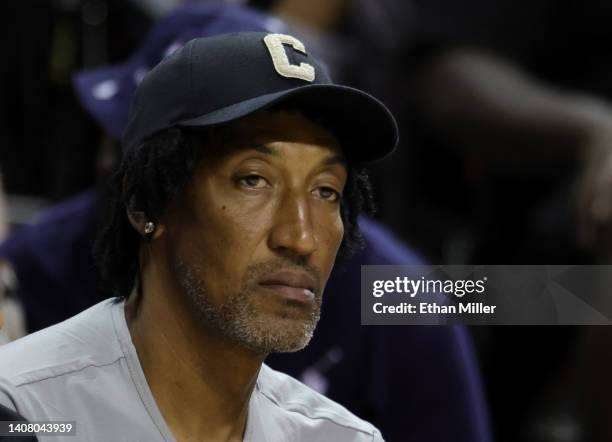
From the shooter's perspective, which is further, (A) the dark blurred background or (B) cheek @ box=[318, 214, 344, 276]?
(A) the dark blurred background

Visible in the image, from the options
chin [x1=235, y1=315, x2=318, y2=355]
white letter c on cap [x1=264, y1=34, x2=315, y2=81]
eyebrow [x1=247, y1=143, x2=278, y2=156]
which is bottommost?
chin [x1=235, y1=315, x2=318, y2=355]

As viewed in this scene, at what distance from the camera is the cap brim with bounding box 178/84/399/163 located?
1.47 meters

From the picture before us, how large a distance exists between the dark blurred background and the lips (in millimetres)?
1527

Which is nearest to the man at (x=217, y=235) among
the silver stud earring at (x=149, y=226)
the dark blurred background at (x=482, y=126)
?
the silver stud earring at (x=149, y=226)

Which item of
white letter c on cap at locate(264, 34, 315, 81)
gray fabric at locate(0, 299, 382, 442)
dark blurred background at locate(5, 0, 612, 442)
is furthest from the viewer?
dark blurred background at locate(5, 0, 612, 442)

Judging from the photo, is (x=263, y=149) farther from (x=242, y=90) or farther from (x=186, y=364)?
(x=186, y=364)

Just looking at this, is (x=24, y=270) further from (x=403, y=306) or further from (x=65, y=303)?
(x=403, y=306)

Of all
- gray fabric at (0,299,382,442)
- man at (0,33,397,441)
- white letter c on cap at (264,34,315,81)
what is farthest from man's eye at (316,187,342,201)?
gray fabric at (0,299,382,442)

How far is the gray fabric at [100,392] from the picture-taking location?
1.40 metres

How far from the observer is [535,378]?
3395 mm

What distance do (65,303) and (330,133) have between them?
38.3 inches

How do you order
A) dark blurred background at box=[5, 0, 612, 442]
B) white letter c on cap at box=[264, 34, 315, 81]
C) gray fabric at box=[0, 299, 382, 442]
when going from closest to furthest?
gray fabric at box=[0, 299, 382, 442] < white letter c on cap at box=[264, 34, 315, 81] < dark blurred background at box=[5, 0, 612, 442]

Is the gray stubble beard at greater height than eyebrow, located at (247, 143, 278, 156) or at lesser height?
lesser

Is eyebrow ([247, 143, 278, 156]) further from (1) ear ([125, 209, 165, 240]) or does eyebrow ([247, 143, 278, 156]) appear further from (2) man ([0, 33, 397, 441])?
(1) ear ([125, 209, 165, 240])
